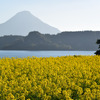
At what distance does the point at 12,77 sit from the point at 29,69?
1960 millimetres

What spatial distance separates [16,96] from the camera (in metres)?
6.16

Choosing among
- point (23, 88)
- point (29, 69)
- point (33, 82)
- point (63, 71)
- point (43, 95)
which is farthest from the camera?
point (29, 69)

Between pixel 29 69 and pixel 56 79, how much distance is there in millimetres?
2612

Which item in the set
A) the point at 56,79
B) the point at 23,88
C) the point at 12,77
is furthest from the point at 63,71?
the point at 23,88

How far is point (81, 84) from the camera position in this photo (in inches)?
305

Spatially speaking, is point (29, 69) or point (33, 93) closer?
point (33, 93)

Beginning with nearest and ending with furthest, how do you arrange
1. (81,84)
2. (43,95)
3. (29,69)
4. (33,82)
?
1. (43,95)
2. (33,82)
3. (81,84)
4. (29,69)

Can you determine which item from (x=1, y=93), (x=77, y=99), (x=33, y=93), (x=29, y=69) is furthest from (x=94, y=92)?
(x=29, y=69)

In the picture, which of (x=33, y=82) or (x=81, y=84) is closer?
(x=33, y=82)

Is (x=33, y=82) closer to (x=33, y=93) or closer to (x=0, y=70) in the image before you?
(x=33, y=93)

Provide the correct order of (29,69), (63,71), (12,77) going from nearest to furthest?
(12,77)
(63,71)
(29,69)

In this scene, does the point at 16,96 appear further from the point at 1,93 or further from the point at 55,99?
the point at 55,99

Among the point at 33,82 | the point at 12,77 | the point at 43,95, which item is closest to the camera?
the point at 43,95

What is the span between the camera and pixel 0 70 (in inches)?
389
